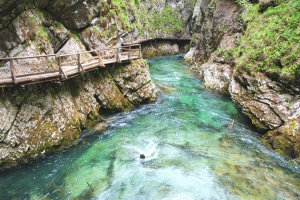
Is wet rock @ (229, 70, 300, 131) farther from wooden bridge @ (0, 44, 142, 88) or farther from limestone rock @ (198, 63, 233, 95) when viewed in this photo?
wooden bridge @ (0, 44, 142, 88)

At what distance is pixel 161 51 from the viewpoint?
4488 centimetres

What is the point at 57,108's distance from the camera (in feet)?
33.6

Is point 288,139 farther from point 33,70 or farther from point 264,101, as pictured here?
point 33,70

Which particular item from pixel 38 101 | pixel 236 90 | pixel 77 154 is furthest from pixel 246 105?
→ pixel 38 101

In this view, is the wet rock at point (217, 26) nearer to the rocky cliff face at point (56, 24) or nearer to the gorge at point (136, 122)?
the gorge at point (136, 122)

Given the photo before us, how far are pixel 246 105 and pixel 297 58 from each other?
380 centimetres

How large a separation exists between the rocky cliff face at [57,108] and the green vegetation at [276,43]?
8.57 meters

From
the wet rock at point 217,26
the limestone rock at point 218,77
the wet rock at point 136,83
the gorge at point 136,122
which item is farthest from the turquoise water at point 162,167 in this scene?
the wet rock at point 217,26

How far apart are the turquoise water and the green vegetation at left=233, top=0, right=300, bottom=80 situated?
415 cm

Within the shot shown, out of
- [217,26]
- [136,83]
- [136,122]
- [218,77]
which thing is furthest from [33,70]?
[217,26]

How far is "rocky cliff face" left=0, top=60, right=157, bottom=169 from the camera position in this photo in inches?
337

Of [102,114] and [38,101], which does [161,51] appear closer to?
[102,114]

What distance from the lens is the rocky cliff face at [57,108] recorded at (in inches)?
337

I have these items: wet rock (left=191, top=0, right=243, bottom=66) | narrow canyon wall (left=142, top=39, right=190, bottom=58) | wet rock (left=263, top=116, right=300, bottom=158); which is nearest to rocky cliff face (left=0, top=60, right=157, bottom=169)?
wet rock (left=263, top=116, right=300, bottom=158)
